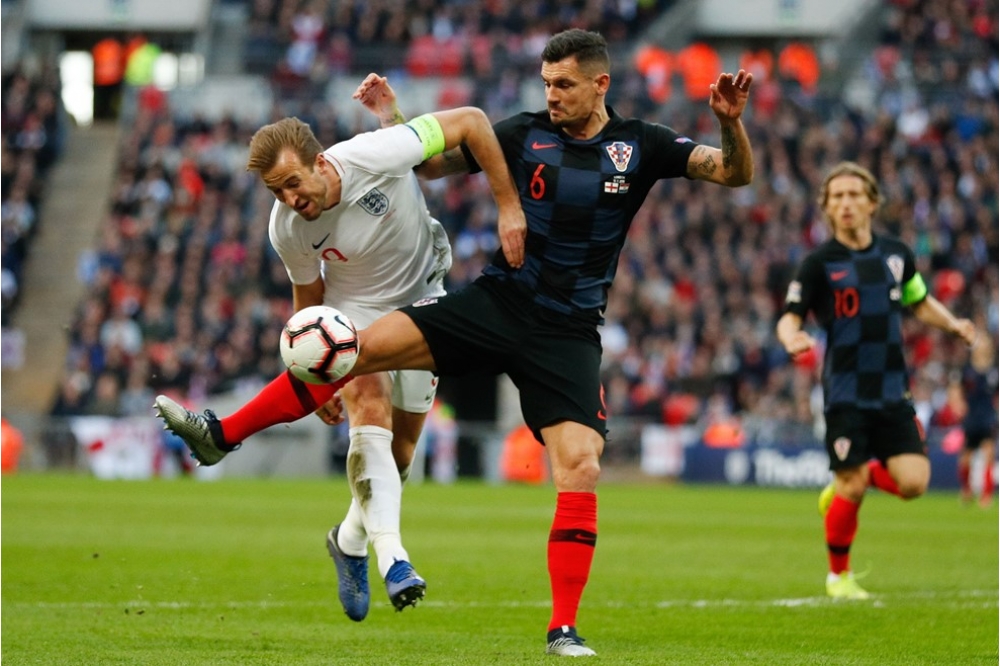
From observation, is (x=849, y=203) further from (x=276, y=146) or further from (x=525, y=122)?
(x=276, y=146)

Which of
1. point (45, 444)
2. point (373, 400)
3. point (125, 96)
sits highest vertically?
point (125, 96)

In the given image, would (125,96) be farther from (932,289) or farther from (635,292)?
(932,289)

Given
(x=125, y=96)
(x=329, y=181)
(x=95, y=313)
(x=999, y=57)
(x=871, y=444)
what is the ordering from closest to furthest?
(x=329, y=181)
(x=871, y=444)
(x=95, y=313)
(x=999, y=57)
(x=125, y=96)

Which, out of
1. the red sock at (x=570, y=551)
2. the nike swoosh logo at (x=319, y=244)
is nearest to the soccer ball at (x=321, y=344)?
the nike swoosh logo at (x=319, y=244)

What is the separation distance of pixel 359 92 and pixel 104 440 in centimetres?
1881

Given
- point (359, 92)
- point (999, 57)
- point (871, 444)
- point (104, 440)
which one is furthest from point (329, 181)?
point (999, 57)

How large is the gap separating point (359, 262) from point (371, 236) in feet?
0.58

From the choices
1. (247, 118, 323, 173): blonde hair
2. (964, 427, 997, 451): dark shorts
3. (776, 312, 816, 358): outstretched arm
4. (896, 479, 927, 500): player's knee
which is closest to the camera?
(247, 118, 323, 173): blonde hair

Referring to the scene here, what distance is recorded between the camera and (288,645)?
6.73m

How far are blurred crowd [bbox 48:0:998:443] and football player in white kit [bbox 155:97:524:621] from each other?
17128 mm

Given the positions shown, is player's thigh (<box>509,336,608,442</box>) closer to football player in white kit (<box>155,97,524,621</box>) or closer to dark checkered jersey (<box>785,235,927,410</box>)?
football player in white kit (<box>155,97,524,621</box>)

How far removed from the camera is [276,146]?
6477 mm

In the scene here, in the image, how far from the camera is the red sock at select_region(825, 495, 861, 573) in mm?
9148

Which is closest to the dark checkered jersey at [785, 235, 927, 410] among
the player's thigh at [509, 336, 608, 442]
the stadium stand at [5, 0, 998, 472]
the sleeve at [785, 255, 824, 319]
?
the sleeve at [785, 255, 824, 319]
